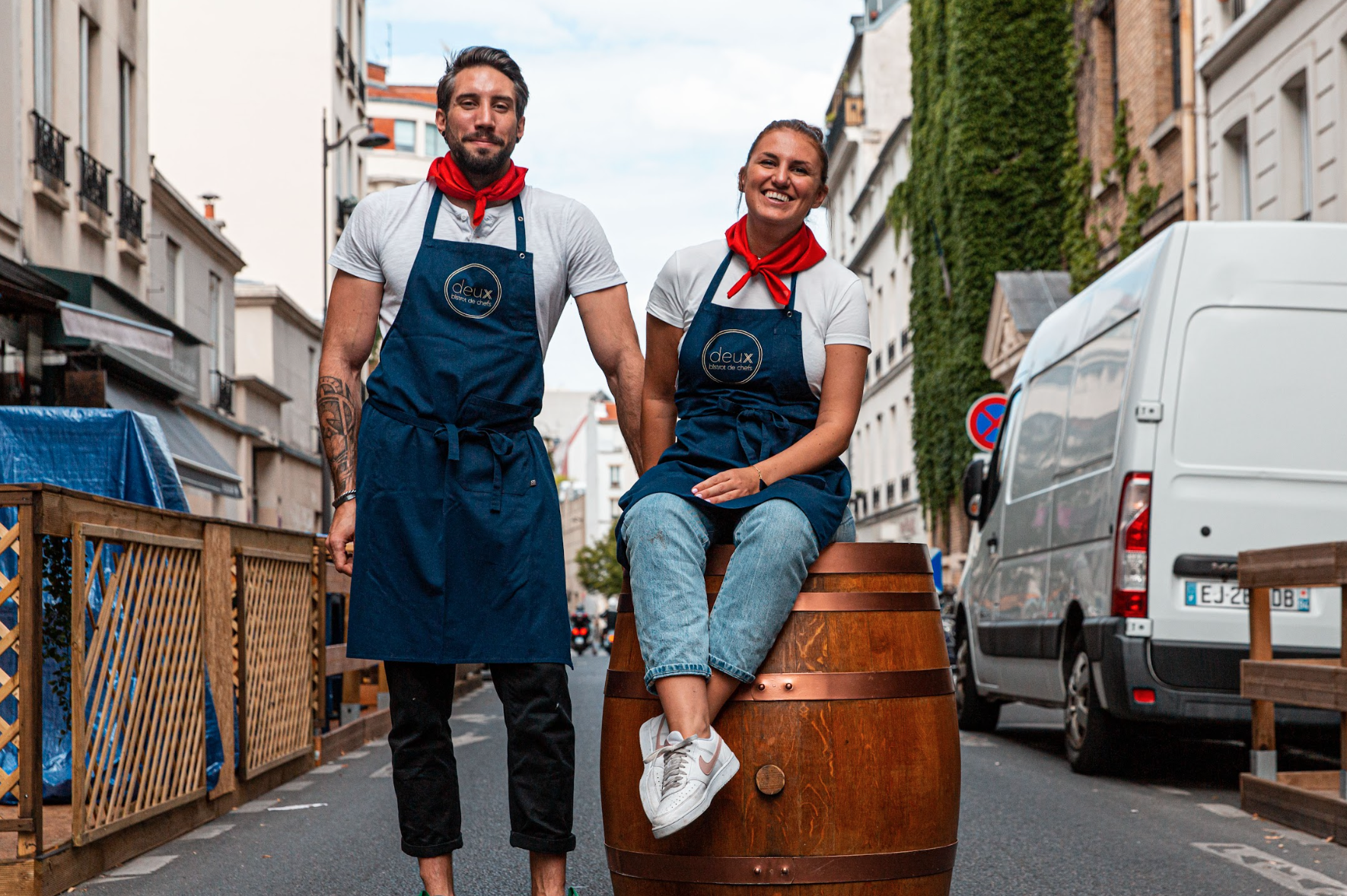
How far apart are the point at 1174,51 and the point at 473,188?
21197 mm

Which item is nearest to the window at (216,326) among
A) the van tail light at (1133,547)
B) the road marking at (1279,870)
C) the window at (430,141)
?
the van tail light at (1133,547)

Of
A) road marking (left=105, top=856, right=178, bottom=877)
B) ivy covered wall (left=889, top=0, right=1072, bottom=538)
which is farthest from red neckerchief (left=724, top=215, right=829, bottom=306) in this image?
ivy covered wall (left=889, top=0, right=1072, bottom=538)

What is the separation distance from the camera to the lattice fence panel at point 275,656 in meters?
7.90

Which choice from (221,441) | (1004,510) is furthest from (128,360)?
(1004,510)

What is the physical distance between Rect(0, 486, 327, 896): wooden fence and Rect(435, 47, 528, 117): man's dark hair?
215 cm

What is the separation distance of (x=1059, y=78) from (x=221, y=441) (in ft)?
58.3

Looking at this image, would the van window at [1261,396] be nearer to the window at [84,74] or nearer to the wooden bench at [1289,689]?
the wooden bench at [1289,689]

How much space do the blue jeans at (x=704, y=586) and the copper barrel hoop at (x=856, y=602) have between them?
0.06 meters

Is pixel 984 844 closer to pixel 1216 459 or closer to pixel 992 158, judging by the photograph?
pixel 1216 459

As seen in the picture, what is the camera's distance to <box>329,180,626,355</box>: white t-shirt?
4.20m

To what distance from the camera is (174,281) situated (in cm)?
2766

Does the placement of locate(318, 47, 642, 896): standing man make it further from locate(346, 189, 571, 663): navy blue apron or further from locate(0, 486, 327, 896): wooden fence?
locate(0, 486, 327, 896): wooden fence

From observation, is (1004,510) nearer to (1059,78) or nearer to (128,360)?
(128,360)

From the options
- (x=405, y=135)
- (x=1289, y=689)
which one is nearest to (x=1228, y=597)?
(x=1289, y=689)
